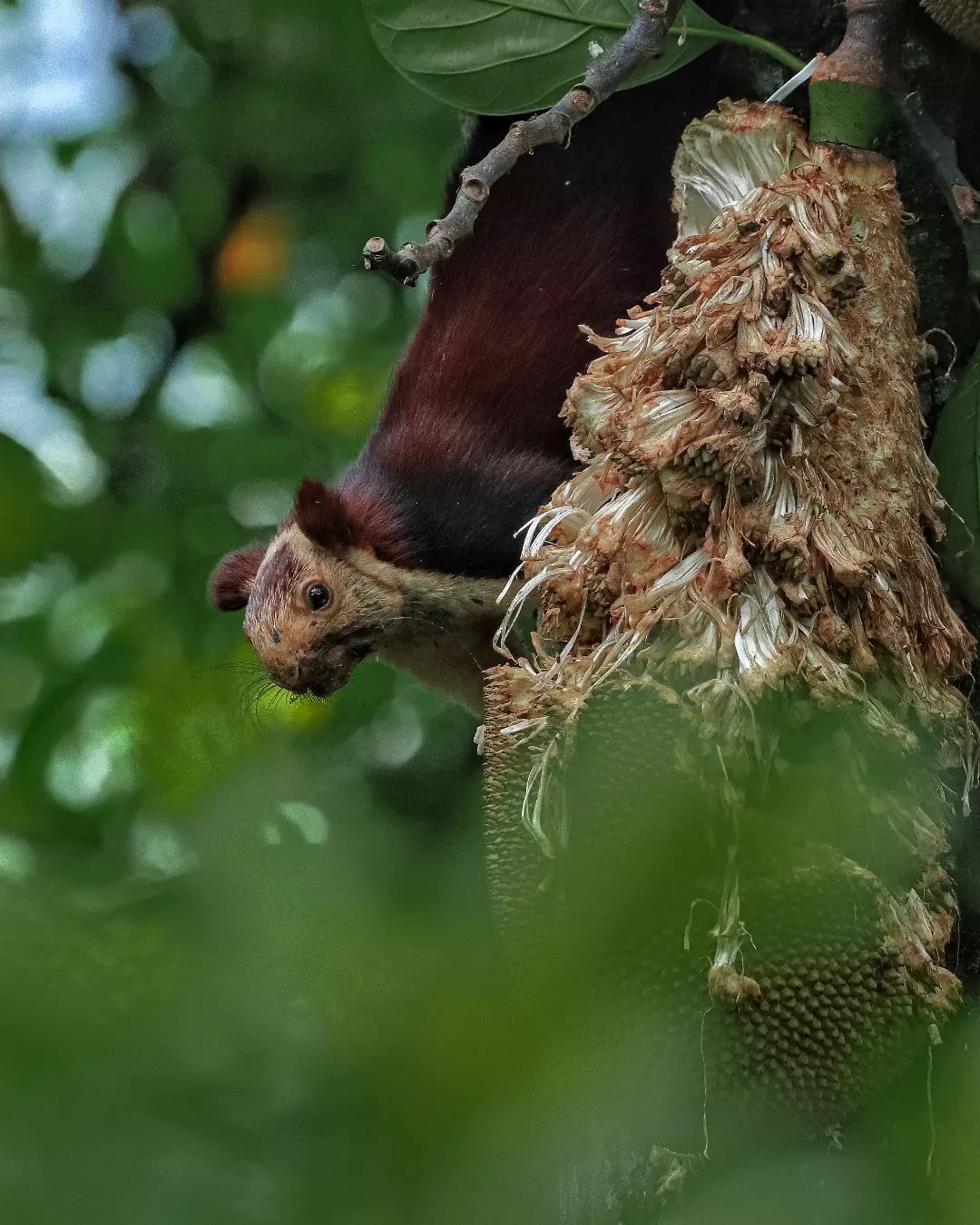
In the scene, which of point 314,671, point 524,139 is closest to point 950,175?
point 524,139

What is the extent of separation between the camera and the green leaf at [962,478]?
110 centimetres

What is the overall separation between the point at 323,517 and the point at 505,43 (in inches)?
20.2

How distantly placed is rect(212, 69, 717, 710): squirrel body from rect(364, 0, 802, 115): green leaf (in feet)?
0.62

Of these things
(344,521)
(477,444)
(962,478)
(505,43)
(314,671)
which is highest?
(505,43)

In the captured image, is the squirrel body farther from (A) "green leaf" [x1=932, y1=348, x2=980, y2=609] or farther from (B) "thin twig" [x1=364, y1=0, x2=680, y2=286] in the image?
(A) "green leaf" [x1=932, y1=348, x2=980, y2=609]

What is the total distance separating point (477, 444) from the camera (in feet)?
5.11

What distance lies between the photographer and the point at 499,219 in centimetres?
163

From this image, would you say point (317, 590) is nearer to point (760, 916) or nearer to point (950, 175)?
point (950, 175)

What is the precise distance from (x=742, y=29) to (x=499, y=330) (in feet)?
1.34

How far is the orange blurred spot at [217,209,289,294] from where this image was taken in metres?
1.98

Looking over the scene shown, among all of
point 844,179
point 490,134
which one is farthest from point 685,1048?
point 490,134

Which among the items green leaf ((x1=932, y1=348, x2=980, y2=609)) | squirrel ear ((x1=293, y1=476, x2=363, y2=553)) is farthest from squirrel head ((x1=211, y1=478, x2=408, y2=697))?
green leaf ((x1=932, y1=348, x2=980, y2=609))

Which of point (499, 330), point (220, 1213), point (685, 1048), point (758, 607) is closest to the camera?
point (220, 1213)

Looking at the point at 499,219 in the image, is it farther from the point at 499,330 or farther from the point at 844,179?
the point at 844,179
